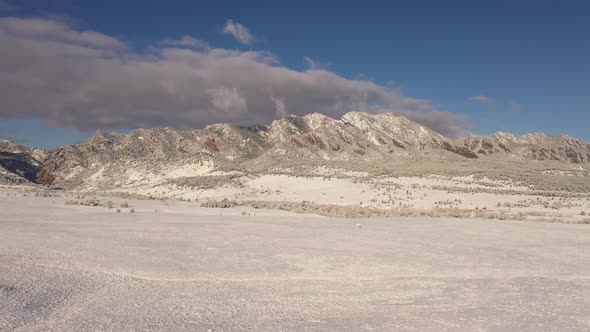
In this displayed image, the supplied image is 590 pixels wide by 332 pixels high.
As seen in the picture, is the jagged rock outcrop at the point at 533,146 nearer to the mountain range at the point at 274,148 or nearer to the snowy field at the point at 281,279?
the mountain range at the point at 274,148

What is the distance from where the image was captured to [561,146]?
11575cm

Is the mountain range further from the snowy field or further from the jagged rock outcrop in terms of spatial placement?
the snowy field

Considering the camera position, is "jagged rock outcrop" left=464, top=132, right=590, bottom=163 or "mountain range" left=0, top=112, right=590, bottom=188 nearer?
"mountain range" left=0, top=112, right=590, bottom=188

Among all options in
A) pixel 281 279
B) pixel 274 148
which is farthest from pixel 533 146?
pixel 281 279

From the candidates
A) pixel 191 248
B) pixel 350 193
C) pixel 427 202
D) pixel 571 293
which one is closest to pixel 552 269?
pixel 571 293

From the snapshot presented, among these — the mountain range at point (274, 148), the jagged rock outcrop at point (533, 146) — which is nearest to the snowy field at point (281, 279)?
the mountain range at point (274, 148)

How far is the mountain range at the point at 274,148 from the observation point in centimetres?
6050

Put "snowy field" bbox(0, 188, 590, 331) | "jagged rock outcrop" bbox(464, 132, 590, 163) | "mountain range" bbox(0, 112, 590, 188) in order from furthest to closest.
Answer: "jagged rock outcrop" bbox(464, 132, 590, 163) → "mountain range" bbox(0, 112, 590, 188) → "snowy field" bbox(0, 188, 590, 331)

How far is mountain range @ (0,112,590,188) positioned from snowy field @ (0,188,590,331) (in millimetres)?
40602

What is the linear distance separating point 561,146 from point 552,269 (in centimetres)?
12226

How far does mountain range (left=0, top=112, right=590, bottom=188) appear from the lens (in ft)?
198

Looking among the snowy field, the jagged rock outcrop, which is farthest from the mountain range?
the snowy field

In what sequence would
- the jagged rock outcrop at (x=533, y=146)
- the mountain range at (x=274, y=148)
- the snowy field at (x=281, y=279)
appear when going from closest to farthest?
the snowy field at (x=281, y=279), the mountain range at (x=274, y=148), the jagged rock outcrop at (x=533, y=146)

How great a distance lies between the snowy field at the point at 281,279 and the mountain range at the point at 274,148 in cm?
4060
